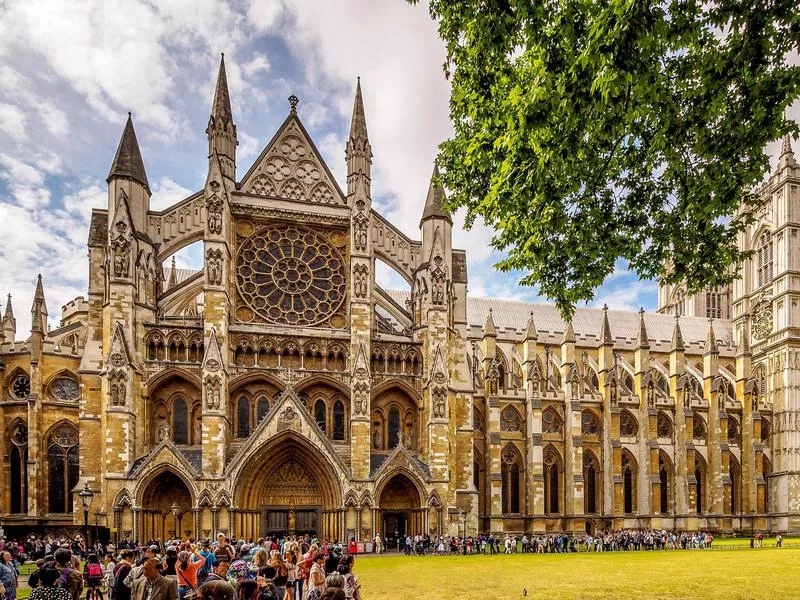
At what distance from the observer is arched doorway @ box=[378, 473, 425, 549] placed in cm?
3105

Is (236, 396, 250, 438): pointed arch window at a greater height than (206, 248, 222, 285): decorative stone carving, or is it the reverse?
(206, 248, 222, 285): decorative stone carving

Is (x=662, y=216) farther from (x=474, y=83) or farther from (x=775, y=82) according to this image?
(x=474, y=83)

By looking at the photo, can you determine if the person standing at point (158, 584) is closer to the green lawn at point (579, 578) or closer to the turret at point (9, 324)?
the green lawn at point (579, 578)

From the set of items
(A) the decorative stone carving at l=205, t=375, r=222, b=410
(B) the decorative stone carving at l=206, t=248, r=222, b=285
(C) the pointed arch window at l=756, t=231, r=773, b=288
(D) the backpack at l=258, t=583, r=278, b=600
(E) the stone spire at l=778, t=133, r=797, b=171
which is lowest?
(D) the backpack at l=258, t=583, r=278, b=600

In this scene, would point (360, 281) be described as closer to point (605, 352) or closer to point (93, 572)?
point (93, 572)

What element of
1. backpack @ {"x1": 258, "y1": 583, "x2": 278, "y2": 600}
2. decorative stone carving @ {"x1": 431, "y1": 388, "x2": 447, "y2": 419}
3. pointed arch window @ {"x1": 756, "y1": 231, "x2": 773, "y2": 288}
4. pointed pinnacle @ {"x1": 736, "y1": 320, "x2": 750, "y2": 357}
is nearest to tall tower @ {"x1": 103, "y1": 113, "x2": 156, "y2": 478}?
decorative stone carving @ {"x1": 431, "y1": 388, "x2": 447, "y2": 419}

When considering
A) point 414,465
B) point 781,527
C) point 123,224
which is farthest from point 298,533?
point 781,527

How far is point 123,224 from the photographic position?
2923cm

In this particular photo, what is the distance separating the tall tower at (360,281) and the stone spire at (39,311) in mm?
16924

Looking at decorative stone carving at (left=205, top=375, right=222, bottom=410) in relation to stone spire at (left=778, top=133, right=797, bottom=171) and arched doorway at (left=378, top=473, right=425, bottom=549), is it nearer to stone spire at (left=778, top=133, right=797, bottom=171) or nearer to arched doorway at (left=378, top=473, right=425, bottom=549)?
arched doorway at (left=378, top=473, right=425, bottom=549)

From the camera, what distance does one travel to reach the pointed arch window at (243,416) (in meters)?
30.8

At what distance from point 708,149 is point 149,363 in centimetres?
2485

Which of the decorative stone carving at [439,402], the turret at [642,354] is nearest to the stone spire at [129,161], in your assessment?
the decorative stone carving at [439,402]

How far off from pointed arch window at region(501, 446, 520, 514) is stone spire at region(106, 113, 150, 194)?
28.5 m
